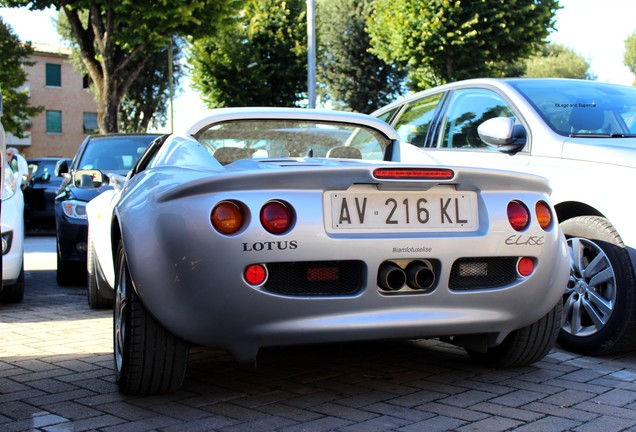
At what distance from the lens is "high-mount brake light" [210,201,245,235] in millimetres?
3193

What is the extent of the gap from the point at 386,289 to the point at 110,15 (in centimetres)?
2019

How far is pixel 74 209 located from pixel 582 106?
15.8ft

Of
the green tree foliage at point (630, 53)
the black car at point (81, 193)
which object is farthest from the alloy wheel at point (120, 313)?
the green tree foliage at point (630, 53)

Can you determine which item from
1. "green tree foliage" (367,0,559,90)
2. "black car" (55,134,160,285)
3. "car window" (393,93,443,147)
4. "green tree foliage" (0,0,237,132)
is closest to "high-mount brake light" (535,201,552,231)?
"car window" (393,93,443,147)

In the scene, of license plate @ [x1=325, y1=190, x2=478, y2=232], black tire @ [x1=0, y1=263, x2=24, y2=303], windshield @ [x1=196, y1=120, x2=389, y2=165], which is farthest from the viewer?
black tire @ [x1=0, y1=263, x2=24, y2=303]

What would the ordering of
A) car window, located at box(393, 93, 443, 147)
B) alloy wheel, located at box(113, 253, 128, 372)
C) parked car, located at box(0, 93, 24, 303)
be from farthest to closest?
parked car, located at box(0, 93, 24, 303), car window, located at box(393, 93, 443, 147), alloy wheel, located at box(113, 253, 128, 372)

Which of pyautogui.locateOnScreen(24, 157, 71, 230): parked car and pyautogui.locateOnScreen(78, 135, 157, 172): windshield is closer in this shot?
pyautogui.locateOnScreen(78, 135, 157, 172): windshield

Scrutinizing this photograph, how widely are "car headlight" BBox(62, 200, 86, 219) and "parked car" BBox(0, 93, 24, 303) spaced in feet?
2.54

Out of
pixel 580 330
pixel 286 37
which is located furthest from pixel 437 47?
pixel 580 330

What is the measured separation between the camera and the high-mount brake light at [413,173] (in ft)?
11.0

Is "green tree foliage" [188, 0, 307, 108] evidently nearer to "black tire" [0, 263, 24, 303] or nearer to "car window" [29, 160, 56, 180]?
"car window" [29, 160, 56, 180]

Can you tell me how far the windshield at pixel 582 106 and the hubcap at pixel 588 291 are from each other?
0.81m

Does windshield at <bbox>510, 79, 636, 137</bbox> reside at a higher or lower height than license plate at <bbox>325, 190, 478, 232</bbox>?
higher

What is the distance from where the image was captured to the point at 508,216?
3570 millimetres
